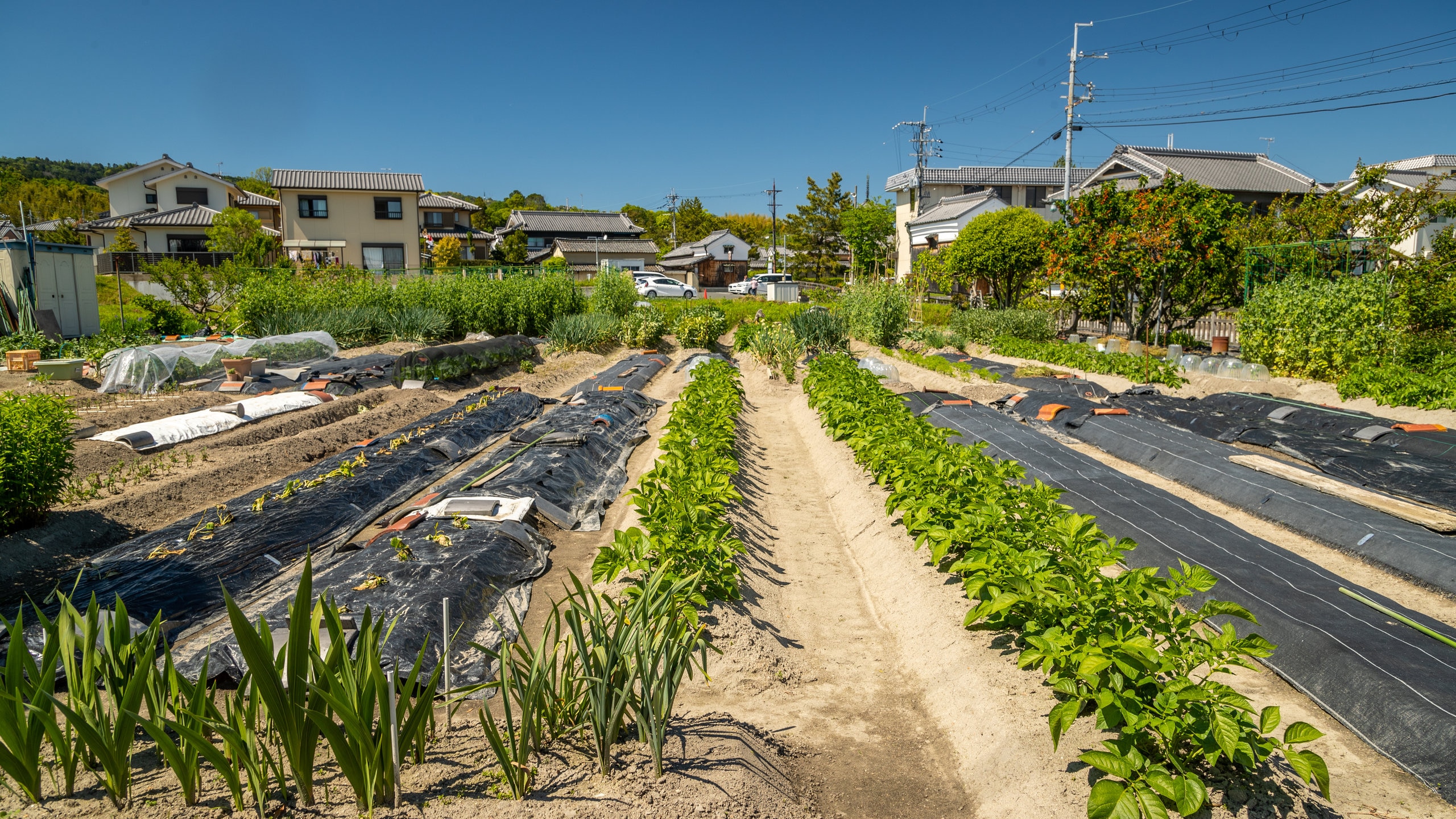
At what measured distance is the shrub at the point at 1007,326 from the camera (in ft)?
64.5

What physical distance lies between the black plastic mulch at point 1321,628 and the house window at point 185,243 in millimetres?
40807

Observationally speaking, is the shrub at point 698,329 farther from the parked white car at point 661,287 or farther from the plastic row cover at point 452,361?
the parked white car at point 661,287

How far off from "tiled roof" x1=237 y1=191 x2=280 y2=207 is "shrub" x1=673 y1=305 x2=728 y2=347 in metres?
37.5

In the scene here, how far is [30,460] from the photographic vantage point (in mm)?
6074

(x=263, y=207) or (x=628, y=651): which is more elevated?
(x=263, y=207)

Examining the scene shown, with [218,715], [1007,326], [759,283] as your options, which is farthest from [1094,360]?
[759,283]

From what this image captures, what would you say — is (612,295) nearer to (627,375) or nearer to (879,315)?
(627,375)

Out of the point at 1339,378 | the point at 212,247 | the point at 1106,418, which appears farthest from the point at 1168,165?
the point at 212,247

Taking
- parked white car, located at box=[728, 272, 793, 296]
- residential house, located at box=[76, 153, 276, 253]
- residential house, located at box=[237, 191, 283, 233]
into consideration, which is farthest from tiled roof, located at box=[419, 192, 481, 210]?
parked white car, located at box=[728, 272, 793, 296]

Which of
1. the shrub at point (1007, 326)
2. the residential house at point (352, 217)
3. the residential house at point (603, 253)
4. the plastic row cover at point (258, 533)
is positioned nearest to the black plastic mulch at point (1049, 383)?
the shrub at point (1007, 326)

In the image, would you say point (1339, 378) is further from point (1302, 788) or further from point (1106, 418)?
point (1302, 788)

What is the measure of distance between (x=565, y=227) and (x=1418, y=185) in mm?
47679

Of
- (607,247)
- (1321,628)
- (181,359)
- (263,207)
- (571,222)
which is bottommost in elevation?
(1321,628)

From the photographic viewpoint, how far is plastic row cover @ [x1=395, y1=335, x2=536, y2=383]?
559 inches
